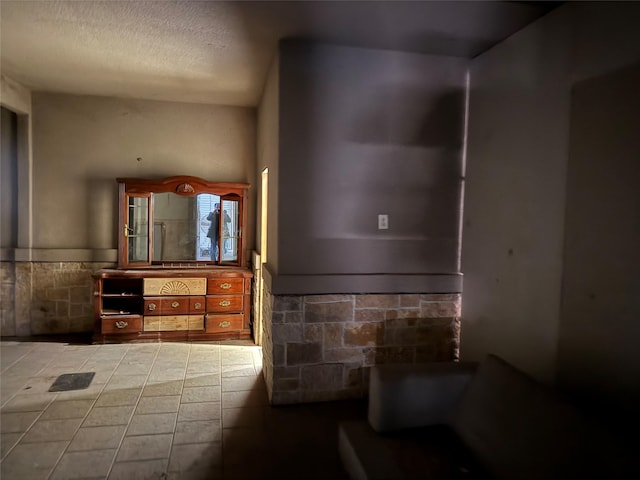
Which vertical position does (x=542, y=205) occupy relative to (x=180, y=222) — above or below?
above

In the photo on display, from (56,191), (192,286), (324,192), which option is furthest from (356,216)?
(56,191)

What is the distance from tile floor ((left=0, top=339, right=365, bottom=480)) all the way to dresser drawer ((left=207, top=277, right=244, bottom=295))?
0.84 m

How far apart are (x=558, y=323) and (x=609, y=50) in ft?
4.58

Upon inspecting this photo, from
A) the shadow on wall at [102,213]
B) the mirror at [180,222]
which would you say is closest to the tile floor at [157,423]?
the mirror at [180,222]

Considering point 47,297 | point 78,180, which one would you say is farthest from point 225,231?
point 47,297

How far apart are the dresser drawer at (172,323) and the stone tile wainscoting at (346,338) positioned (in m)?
1.57

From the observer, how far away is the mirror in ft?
15.2

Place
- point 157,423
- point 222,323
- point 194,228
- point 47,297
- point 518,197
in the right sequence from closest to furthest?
1. point 518,197
2. point 157,423
3. point 222,323
4. point 47,297
5. point 194,228

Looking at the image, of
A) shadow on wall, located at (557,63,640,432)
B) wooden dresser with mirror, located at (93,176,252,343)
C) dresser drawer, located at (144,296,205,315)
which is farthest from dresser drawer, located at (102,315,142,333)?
shadow on wall, located at (557,63,640,432)

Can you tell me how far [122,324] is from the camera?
432 centimetres

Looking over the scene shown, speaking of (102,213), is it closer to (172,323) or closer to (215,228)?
(215,228)

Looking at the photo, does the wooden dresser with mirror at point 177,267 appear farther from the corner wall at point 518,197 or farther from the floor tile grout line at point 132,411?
the corner wall at point 518,197

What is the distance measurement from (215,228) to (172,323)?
121 centimetres

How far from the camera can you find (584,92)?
2078 mm
